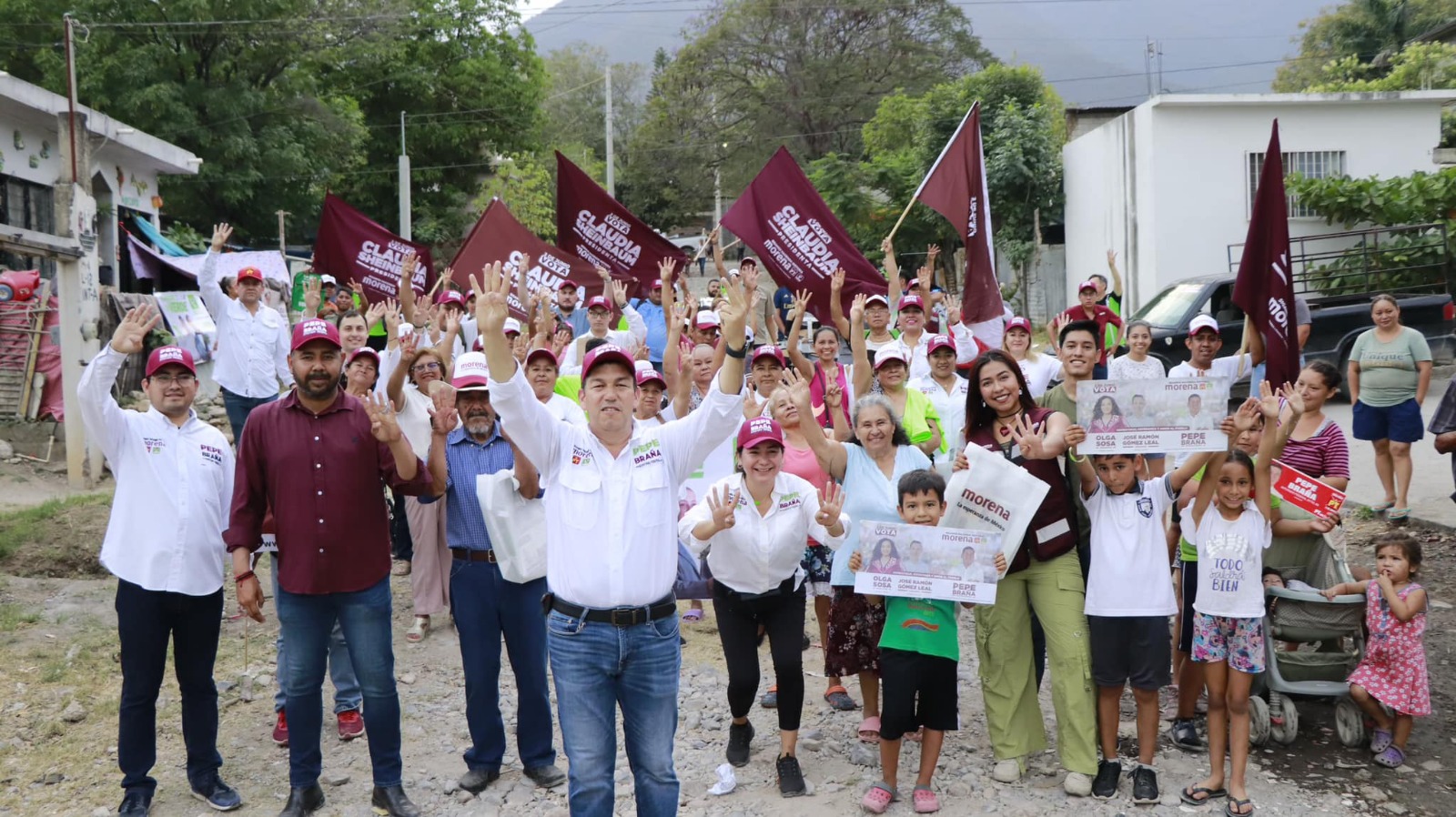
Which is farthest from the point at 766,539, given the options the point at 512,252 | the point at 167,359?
the point at 512,252

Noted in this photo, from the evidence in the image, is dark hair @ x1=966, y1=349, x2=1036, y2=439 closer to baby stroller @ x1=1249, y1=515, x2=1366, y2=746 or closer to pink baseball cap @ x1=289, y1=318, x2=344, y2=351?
baby stroller @ x1=1249, y1=515, x2=1366, y2=746

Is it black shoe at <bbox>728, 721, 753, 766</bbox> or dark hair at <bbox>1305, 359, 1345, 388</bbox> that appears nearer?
black shoe at <bbox>728, 721, 753, 766</bbox>

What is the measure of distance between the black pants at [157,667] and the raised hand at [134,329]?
3.41 ft

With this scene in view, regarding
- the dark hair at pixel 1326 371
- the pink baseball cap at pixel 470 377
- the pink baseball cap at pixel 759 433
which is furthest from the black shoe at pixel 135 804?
the dark hair at pixel 1326 371

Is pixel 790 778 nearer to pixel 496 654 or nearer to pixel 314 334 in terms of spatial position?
pixel 496 654

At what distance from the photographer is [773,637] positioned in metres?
5.70

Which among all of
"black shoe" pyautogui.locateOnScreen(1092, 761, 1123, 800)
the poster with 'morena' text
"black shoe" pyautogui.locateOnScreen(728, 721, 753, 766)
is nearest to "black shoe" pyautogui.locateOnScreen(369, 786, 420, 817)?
"black shoe" pyautogui.locateOnScreen(728, 721, 753, 766)

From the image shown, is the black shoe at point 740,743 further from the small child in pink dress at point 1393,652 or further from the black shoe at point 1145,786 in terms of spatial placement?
the small child in pink dress at point 1393,652

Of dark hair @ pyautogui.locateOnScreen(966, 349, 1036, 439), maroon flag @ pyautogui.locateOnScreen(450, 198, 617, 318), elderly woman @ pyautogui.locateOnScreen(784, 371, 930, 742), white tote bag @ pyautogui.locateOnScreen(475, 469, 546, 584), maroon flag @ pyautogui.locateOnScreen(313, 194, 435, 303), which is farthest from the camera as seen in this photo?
maroon flag @ pyautogui.locateOnScreen(313, 194, 435, 303)

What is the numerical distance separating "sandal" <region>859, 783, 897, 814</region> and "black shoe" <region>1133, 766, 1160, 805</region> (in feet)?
3.53

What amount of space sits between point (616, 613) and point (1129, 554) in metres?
2.56

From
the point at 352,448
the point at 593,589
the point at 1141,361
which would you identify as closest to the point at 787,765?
the point at 593,589

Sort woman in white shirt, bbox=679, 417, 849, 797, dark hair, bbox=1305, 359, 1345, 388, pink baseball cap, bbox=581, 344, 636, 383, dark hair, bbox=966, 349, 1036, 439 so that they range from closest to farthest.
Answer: pink baseball cap, bbox=581, 344, 636, 383, woman in white shirt, bbox=679, 417, 849, 797, dark hair, bbox=966, 349, 1036, 439, dark hair, bbox=1305, 359, 1345, 388

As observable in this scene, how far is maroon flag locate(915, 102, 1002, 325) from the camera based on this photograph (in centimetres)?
964
